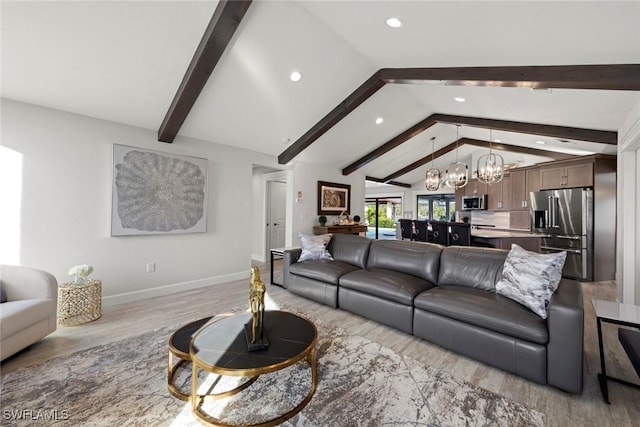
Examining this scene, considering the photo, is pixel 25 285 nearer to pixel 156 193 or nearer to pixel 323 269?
pixel 156 193

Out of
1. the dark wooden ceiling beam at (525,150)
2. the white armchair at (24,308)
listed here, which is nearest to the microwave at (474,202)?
the dark wooden ceiling beam at (525,150)

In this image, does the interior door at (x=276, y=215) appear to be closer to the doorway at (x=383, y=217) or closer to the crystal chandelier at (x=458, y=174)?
the crystal chandelier at (x=458, y=174)

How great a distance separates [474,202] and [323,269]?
5562mm

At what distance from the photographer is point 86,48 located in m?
2.39

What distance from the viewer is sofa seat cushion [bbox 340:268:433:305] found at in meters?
2.69

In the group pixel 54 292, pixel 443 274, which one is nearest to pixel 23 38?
pixel 54 292

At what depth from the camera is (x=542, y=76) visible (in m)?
2.54

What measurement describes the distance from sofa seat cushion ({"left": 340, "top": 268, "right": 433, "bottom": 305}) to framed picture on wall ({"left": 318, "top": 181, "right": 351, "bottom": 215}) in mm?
3165

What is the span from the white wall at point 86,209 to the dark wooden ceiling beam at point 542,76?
3278 mm

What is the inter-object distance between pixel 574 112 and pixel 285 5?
370cm

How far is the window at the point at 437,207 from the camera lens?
8.70 metres

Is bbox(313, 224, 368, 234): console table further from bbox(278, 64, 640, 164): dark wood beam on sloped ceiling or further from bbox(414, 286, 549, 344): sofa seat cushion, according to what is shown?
bbox(414, 286, 549, 344): sofa seat cushion

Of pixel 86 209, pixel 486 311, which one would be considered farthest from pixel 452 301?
pixel 86 209

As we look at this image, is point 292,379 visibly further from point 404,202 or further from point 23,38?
point 404,202
